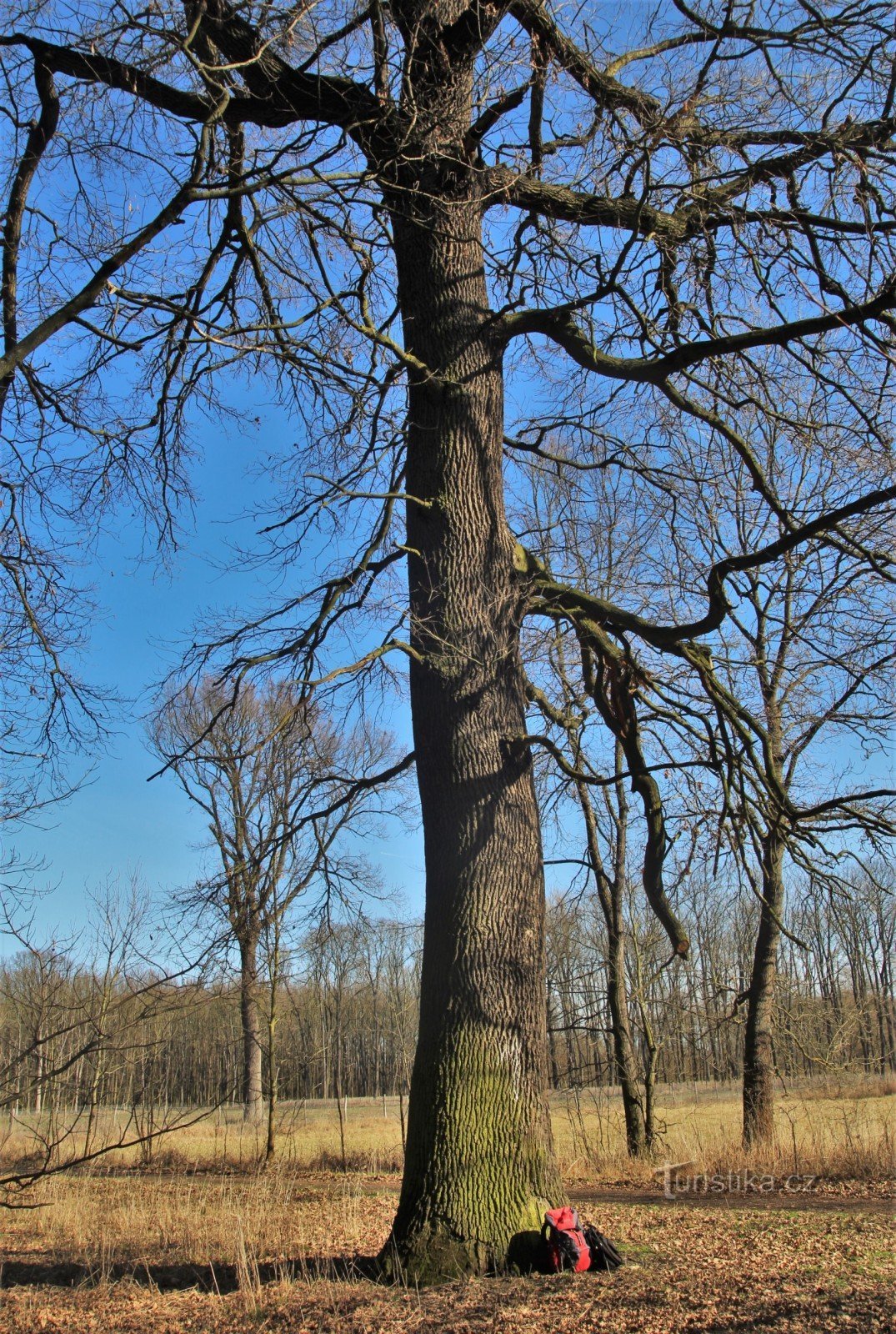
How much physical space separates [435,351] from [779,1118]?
38.0ft

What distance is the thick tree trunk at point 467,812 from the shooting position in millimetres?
4621

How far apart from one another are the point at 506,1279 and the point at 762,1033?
7.98 m

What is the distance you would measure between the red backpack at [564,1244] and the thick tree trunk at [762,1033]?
21.8ft

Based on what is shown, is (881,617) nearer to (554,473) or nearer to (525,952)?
(554,473)

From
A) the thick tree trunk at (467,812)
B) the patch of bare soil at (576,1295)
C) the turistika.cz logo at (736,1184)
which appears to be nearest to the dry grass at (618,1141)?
the turistika.cz logo at (736,1184)

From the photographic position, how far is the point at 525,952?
16.6 ft

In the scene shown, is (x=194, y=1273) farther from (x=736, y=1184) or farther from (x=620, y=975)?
(x=620, y=975)

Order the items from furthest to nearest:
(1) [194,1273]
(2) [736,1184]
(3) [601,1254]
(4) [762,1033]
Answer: (4) [762,1033] < (2) [736,1184] < (1) [194,1273] < (3) [601,1254]

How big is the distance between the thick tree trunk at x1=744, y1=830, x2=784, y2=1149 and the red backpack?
6.64 metres

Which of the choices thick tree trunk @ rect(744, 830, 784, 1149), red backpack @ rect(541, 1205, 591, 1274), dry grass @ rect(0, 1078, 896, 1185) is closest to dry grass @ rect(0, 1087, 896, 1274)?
→ dry grass @ rect(0, 1078, 896, 1185)

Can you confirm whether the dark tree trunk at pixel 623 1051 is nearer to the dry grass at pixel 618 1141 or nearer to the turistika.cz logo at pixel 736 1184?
the dry grass at pixel 618 1141

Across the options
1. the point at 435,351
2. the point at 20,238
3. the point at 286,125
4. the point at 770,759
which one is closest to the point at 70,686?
the point at 20,238

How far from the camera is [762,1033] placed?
11.3 meters

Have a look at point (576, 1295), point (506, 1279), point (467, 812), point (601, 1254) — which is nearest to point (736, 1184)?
point (601, 1254)
